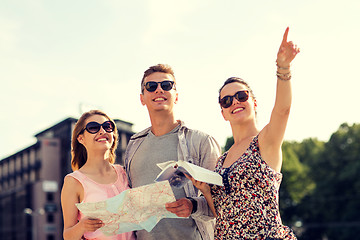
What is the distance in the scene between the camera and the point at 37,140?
77.1 m

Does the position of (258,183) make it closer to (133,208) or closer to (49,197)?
(133,208)

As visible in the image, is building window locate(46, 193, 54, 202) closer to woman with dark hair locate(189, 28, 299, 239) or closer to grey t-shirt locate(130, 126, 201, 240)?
grey t-shirt locate(130, 126, 201, 240)

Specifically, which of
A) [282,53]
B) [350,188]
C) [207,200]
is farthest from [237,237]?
[350,188]

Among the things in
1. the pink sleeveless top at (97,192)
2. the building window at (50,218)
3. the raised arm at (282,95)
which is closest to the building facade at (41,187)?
the building window at (50,218)

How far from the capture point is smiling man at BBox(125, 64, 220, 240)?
16.2 feet

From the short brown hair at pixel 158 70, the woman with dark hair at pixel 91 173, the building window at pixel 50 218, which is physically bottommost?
the woman with dark hair at pixel 91 173

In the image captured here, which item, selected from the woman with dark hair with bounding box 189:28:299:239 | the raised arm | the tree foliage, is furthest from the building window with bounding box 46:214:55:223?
the raised arm

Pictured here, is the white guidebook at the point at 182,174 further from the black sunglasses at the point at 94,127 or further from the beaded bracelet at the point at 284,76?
the black sunglasses at the point at 94,127

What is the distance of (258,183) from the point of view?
12.8ft

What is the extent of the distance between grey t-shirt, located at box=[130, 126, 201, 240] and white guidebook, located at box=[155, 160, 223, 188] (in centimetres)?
91

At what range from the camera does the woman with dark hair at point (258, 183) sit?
377 cm

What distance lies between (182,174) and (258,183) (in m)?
0.67

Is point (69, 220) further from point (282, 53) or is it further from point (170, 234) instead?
point (282, 53)

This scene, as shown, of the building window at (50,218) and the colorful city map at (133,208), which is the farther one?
the building window at (50,218)
